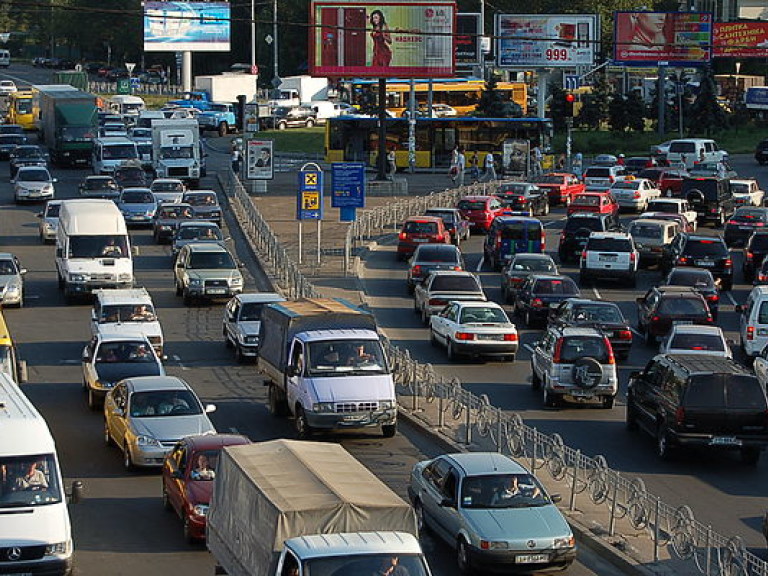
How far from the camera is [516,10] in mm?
142000

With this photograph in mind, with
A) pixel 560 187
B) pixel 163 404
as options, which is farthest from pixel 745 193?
pixel 163 404

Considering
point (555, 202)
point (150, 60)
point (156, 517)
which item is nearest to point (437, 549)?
point (156, 517)

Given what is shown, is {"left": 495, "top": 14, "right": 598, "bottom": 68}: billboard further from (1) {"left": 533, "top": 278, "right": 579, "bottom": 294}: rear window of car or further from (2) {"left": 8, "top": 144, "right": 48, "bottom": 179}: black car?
(1) {"left": 533, "top": 278, "right": 579, "bottom": 294}: rear window of car

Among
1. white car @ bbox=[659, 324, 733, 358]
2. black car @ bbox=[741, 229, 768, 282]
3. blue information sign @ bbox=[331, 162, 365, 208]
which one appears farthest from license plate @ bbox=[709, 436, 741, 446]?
blue information sign @ bbox=[331, 162, 365, 208]

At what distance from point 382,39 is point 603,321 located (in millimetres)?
34798

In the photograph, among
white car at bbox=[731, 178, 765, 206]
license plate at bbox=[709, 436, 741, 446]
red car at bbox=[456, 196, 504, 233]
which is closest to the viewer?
license plate at bbox=[709, 436, 741, 446]

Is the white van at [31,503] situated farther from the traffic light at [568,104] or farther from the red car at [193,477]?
the traffic light at [568,104]

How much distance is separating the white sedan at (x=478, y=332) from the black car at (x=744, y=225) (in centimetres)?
2042

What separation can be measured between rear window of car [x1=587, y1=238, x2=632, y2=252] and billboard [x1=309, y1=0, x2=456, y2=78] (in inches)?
922

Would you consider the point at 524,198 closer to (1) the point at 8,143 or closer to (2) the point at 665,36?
(1) the point at 8,143

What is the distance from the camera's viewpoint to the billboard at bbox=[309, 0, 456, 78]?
223 feet

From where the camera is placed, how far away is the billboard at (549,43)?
8650 cm

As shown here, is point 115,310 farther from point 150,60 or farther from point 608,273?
point 150,60

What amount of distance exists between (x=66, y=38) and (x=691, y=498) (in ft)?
502
